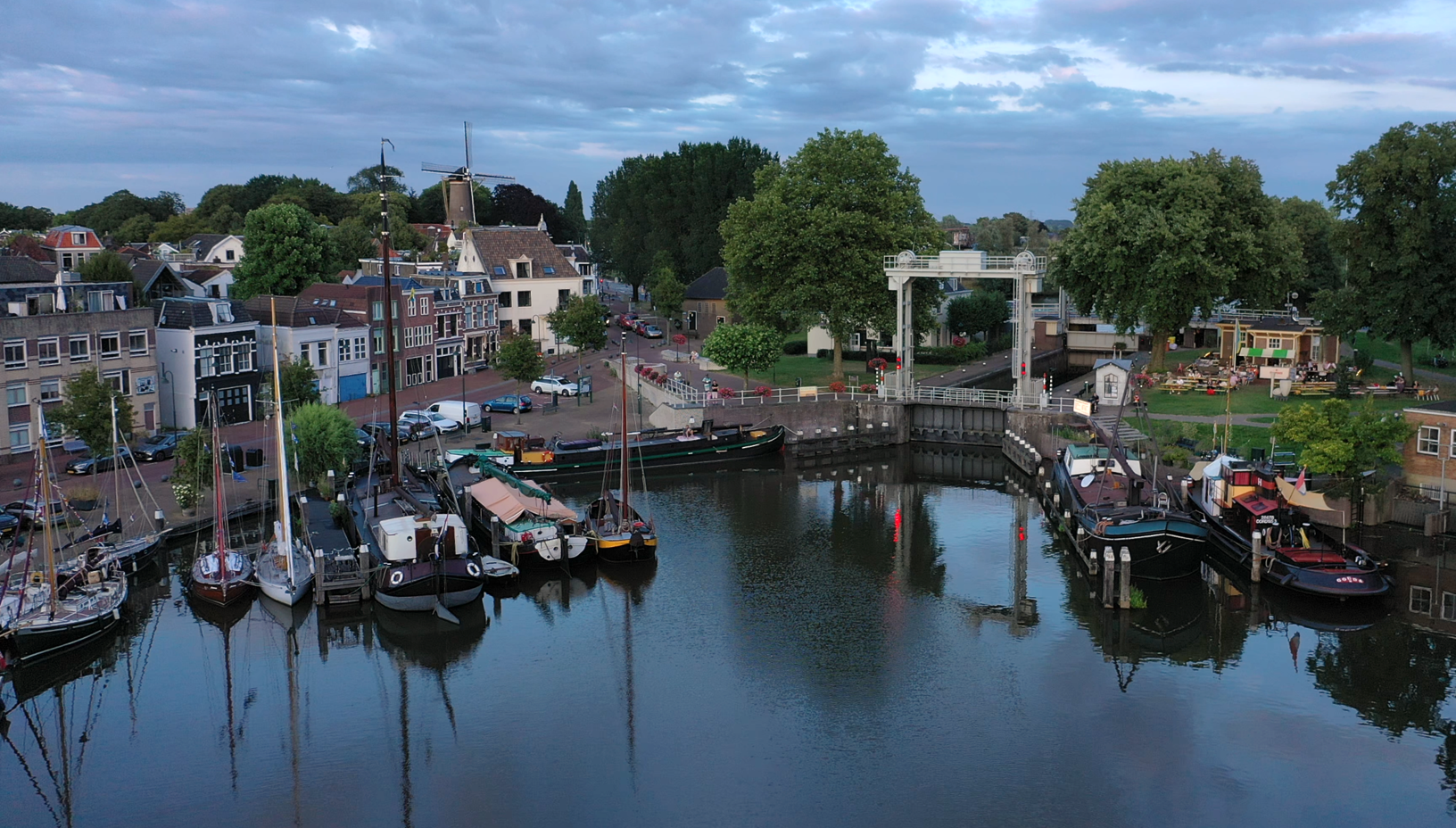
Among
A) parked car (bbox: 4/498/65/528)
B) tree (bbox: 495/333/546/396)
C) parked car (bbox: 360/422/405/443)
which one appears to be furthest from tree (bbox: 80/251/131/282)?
parked car (bbox: 4/498/65/528)

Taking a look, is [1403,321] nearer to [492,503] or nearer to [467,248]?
[492,503]

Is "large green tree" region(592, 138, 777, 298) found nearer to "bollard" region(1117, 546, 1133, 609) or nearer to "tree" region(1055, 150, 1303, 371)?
"tree" region(1055, 150, 1303, 371)

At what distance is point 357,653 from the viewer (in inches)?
1391

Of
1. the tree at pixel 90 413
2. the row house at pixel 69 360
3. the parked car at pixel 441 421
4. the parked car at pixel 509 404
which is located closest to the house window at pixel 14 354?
the row house at pixel 69 360

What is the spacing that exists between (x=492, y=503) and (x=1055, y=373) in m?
55.5

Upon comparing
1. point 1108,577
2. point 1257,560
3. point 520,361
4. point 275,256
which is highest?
point 275,256

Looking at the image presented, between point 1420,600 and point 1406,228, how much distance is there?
28.4 meters

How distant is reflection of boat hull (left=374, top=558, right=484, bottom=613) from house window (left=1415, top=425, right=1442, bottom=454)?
114 feet

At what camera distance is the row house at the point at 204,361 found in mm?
62031

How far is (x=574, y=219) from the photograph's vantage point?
175375 mm

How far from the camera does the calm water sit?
26031 millimetres

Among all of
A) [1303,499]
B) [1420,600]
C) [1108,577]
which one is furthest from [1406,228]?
[1108,577]

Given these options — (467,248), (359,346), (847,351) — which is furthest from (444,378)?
(847,351)

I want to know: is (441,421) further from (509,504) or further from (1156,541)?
(1156,541)
